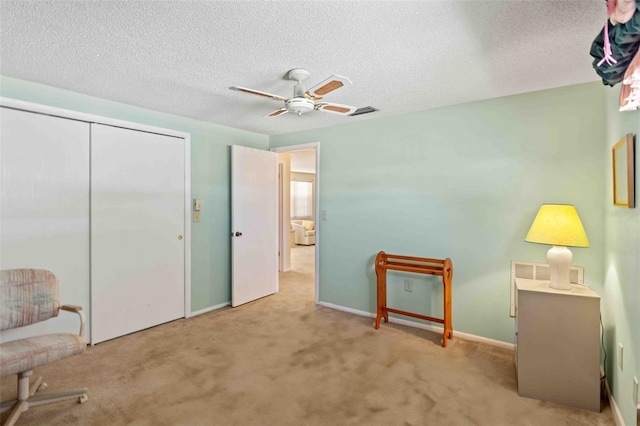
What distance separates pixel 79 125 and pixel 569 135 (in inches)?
165

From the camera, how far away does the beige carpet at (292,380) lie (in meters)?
2.02

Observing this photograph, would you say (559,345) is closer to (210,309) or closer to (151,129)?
(210,309)

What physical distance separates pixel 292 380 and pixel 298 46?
7.59 feet

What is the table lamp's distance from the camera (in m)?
2.26

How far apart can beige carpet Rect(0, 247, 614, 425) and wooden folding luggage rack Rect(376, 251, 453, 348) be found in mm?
175

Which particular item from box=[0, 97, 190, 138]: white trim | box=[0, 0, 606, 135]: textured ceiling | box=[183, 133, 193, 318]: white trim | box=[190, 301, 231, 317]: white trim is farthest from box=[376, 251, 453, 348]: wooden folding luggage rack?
box=[0, 97, 190, 138]: white trim

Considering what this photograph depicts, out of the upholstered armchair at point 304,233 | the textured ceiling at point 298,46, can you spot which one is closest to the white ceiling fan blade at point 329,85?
the textured ceiling at point 298,46

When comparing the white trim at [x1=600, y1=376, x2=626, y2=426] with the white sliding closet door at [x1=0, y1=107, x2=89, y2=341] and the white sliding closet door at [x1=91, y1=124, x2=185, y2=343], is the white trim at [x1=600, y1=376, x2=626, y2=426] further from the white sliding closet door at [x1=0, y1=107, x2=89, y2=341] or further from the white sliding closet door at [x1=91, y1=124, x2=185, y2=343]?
the white sliding closet door at [x1=0, y1=107, x2=89, y2=341]

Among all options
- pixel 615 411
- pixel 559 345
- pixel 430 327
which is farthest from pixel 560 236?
pixel 430 327

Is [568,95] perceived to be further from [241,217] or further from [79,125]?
[79,125]

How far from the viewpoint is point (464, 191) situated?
316 cm

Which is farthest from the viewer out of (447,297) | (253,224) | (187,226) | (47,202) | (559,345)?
(253,224)

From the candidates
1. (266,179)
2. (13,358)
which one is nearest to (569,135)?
(266,179)

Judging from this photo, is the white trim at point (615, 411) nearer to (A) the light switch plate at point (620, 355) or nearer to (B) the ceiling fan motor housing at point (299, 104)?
(A) the light switch plate at point (620, 355)
